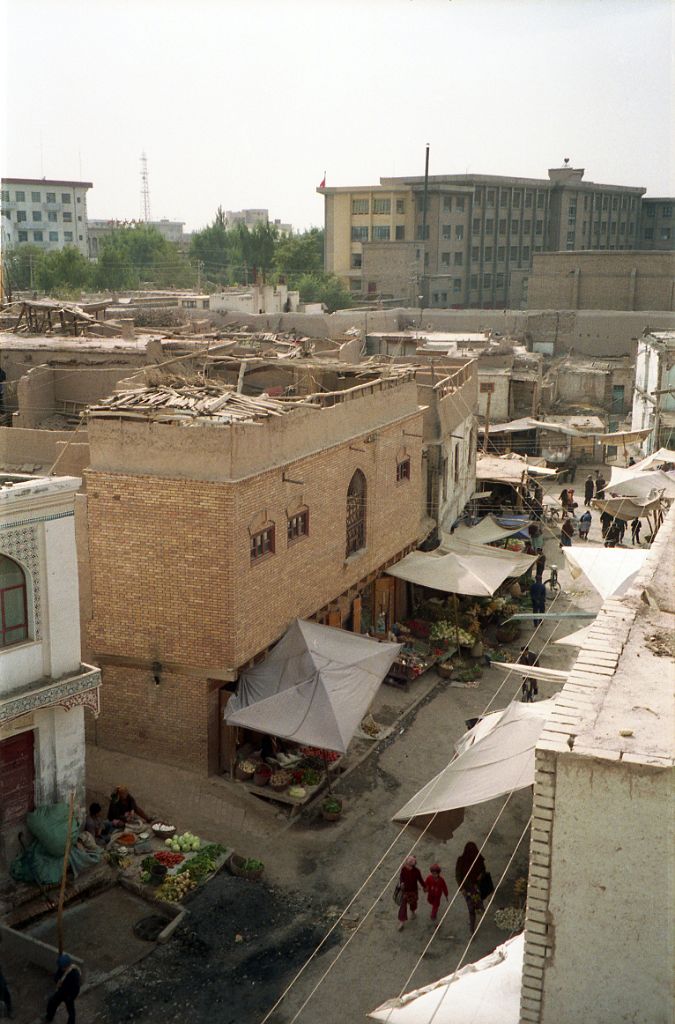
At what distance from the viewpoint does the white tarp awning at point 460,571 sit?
20656 mm

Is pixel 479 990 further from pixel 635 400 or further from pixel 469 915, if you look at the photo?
pixel 635 400

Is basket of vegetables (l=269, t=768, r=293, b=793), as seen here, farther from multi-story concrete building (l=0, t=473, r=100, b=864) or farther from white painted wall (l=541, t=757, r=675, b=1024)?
white painted wall (l=541, t=757, r=675, b=1024)

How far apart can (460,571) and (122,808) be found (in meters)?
9.36

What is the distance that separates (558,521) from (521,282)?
48153 mm

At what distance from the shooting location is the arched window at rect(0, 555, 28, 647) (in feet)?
40.7

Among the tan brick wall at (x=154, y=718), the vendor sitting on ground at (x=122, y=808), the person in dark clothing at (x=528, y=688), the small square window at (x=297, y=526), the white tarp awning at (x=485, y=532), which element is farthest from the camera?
the white tarp awning at (x=485, y=532)

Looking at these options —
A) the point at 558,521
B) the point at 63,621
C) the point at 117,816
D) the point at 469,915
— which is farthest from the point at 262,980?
the point at 558,521

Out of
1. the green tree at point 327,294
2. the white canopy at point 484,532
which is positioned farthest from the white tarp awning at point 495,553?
the green tree at point 327,294

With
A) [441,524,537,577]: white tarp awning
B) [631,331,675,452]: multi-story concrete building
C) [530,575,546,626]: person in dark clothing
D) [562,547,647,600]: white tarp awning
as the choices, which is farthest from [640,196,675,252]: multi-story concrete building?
[562,547,647,600]: white tarp awning

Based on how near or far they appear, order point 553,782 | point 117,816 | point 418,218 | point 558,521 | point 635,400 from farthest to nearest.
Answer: point 418,218
point 635,400
point 558,521
point 117,816
point 553,782

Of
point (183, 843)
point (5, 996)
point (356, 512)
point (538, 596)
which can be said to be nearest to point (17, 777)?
point (183, 843)

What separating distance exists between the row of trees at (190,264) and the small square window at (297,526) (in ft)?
164

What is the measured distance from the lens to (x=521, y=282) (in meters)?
75.9

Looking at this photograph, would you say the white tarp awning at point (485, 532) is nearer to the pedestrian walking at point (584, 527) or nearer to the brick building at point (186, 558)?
the pedestrian walking at point (584, 527)
